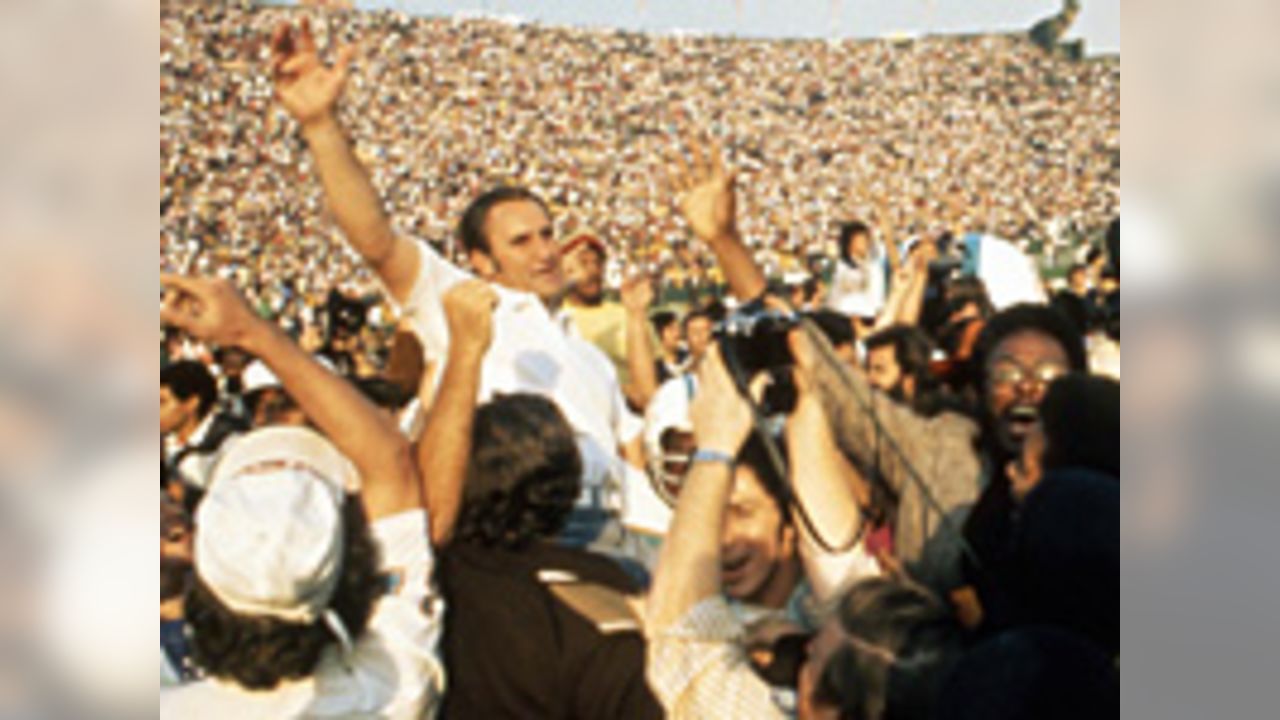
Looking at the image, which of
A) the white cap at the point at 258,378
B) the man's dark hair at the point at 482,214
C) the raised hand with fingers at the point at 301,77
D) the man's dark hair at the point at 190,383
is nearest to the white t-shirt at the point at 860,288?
the white cap at the point at 258,378

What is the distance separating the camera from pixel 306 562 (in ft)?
6.05

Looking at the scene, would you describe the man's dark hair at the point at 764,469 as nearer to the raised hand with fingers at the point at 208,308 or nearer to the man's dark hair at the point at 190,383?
the raised hand with fingers at the point at 208,308

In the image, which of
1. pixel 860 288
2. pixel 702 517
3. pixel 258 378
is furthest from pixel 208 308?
pixel 860 288

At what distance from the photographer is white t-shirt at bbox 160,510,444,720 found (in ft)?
6.56

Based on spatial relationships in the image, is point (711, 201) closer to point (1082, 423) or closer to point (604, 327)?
point (1082, 423)

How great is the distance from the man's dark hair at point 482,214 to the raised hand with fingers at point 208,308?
1.74 meters

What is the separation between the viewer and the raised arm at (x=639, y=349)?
470 centimetres

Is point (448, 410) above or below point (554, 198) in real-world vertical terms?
below

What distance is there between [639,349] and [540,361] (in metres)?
1.47
